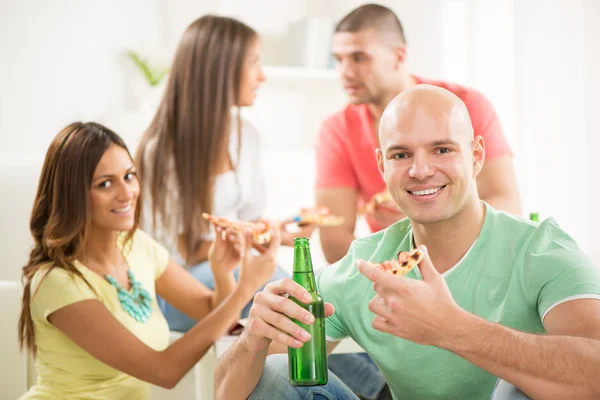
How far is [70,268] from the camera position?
2.02m

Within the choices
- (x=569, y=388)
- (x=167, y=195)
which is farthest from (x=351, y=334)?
(x=167, y=195)

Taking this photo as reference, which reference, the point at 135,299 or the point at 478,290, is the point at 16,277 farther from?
the point at 478,290

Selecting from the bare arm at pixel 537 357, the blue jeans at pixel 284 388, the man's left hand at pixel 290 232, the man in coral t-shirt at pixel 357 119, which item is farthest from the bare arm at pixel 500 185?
the bare arm at pixel 537 357

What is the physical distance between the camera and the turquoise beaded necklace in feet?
7.02

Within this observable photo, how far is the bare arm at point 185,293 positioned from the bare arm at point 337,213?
2.97 ft

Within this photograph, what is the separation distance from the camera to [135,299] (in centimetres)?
220

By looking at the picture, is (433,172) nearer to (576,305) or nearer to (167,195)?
(576,305)

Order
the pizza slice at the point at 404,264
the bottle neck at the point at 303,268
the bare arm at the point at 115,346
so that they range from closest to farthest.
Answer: the pizza slice at the point at 404,264, the bottle neck at the point at 303,268, the bare arm at the point at 115,346

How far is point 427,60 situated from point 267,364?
3.07 metres

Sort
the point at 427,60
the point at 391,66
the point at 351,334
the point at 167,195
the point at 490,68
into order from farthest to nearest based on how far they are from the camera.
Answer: the point at 427,60 → the point at 490,68 → the point at 391,66 → the point at 167,195 → the point at 351,334

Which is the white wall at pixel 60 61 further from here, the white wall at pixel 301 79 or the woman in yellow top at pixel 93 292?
the woman in yellow top at pixel 93 292

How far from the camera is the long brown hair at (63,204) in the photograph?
205 cm

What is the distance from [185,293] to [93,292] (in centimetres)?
47

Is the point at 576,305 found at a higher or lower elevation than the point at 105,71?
lower
